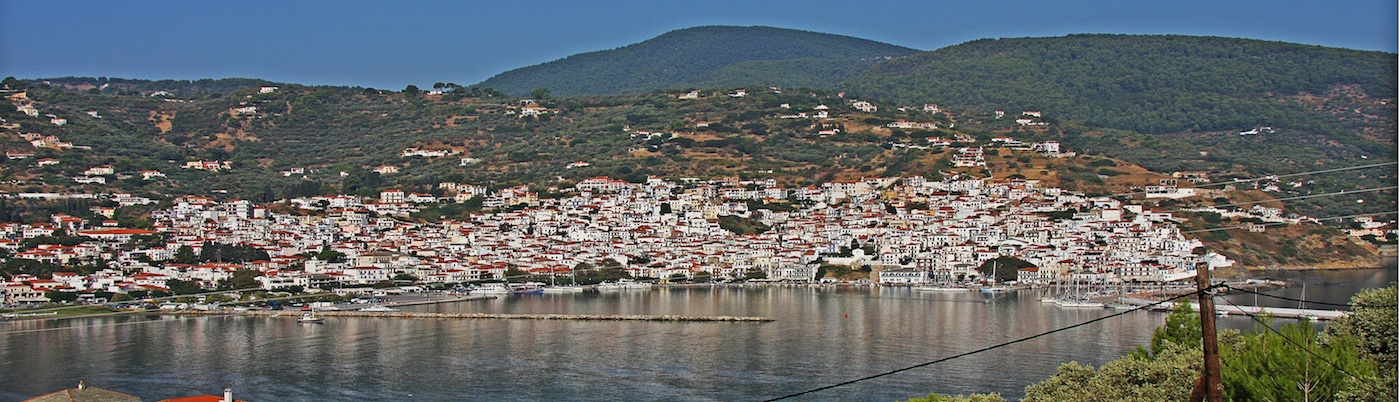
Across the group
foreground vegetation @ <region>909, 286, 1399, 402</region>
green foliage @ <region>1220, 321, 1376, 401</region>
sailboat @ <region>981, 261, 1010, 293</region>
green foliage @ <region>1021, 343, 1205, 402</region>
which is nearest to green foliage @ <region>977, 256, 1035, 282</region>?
sailboat @ <region>981, 261, 1010, 293</region>

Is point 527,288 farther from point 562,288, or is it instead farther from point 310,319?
point 310,319

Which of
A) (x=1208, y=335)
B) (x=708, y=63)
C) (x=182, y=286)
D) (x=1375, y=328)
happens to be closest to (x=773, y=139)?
(x=182, y=286)

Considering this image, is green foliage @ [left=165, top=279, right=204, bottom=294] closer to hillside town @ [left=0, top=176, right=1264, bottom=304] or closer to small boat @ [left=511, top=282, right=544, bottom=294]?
hillside town @ [left=0, top=176, right=1264, bottom=304]

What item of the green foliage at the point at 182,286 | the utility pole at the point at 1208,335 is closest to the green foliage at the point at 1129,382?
the utility pole at the point at 1208,335

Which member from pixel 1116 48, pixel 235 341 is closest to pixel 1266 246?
pixel 235 341

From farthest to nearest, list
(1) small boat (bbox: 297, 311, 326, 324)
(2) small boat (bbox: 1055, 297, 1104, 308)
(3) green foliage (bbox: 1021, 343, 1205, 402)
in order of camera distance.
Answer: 1. (2) small boat (bbox: 1055, 297, 1104, 308)
2. (1) small boat (bbox: 297, 311, 326, 324)
3. (3) green foliage (bbox: 1021, 343, 1205, 402)

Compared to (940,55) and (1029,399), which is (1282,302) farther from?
(940,55)
